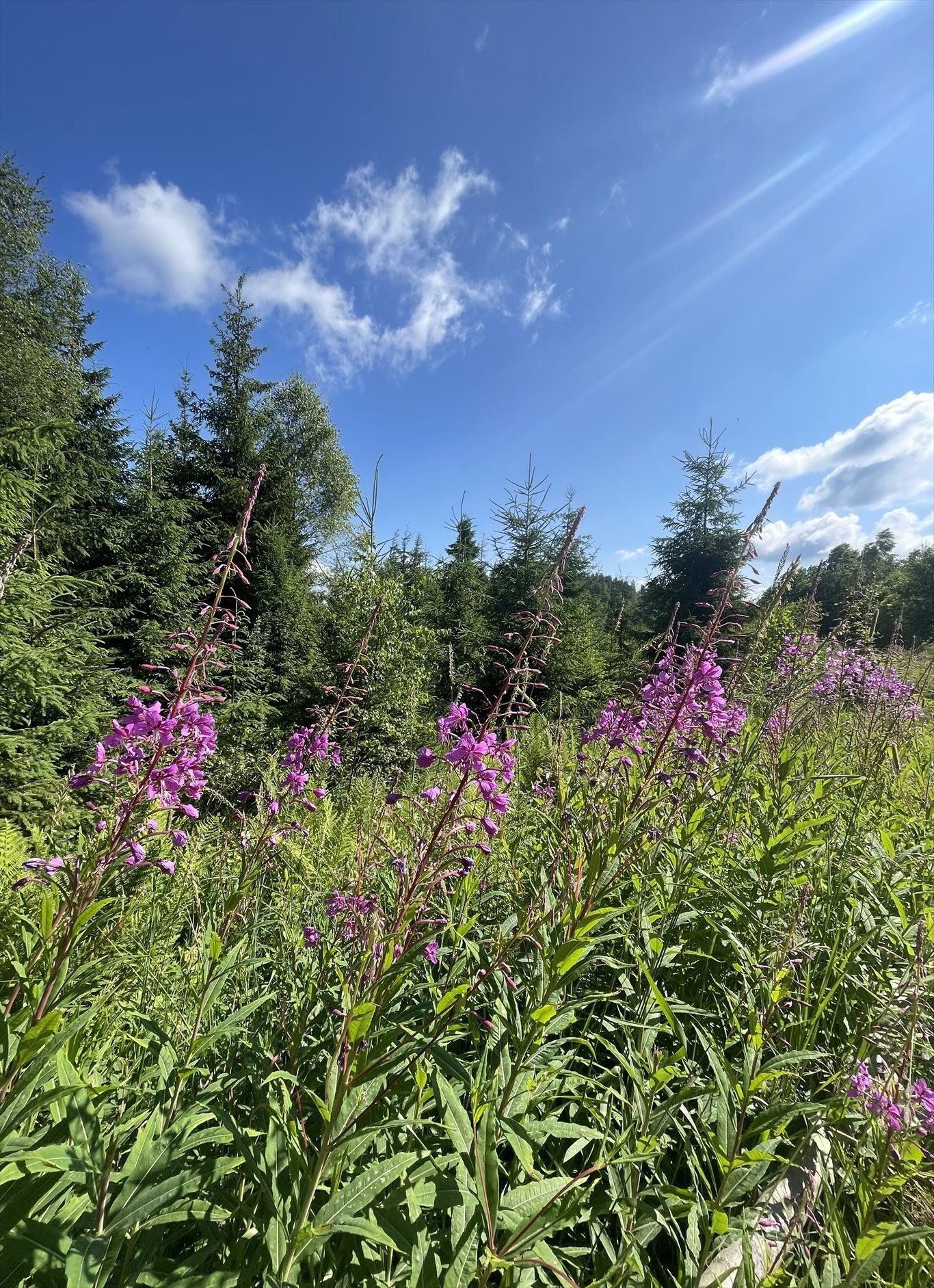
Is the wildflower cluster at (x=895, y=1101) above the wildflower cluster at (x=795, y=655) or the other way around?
the other way around

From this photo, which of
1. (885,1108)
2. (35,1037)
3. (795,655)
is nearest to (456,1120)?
(35,1037)

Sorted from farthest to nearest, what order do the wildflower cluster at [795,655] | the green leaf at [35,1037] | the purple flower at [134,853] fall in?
the wildflower cluster at [795,655], the purple flower at [134,853], the green leaf at [35,1037]

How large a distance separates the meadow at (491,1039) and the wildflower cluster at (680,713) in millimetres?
27

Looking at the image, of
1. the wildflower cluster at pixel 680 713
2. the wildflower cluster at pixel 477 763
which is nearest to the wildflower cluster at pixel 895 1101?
the wildflower cluster at pixel 680 713

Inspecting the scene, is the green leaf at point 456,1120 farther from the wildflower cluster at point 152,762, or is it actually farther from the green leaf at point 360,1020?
the wildflower cluster at point 152,762

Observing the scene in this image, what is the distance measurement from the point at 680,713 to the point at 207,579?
2800 millimetres

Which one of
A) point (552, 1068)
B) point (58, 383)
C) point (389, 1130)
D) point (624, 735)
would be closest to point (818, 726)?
point (624, 735)

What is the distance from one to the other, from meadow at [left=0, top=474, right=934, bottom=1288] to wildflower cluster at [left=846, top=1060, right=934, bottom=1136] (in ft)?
0.06

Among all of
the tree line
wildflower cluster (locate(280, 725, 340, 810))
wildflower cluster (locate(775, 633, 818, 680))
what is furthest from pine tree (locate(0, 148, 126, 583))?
wildflower cluster (locate(775, 633, 818, 680))

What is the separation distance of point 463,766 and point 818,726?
4.67 meters

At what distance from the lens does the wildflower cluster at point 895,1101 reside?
5.25 ft

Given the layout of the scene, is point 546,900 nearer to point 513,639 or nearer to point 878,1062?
point 513,639

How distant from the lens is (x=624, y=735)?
2818 mm

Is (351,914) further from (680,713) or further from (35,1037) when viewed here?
(680,713)
